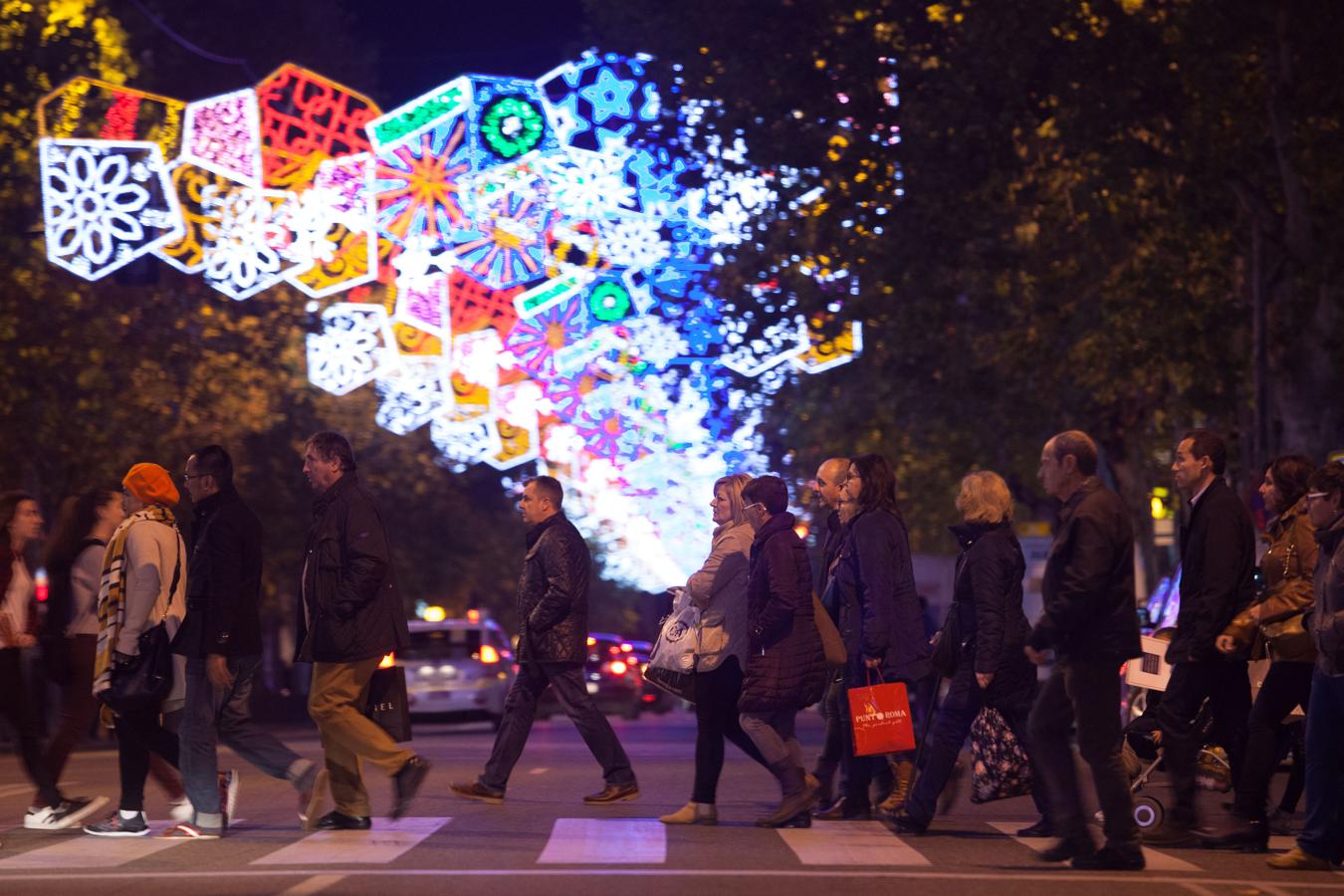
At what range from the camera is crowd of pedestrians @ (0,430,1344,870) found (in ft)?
31.8

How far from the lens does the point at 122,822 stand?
36.5 feet

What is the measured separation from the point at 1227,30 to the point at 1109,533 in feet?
52.6

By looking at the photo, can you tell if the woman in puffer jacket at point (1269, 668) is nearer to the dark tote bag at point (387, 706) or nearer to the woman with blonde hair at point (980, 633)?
the woman with blonde hair at point (980, 633)

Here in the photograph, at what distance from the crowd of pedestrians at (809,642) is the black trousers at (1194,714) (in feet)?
0.05

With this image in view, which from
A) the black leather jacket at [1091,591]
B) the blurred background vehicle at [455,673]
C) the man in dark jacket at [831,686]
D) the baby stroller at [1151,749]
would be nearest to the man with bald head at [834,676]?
the man in dark jacket at [831,686]

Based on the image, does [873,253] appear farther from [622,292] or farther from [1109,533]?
[1109,533]

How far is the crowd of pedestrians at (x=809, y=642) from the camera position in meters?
9.70

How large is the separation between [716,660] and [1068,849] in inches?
99.0

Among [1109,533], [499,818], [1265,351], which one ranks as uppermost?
[1265,351]

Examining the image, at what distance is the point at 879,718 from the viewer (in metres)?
11.6

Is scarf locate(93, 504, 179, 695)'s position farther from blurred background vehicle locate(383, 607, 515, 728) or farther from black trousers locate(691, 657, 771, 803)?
blurred background vehicle locate(383, 607, 515, 728)

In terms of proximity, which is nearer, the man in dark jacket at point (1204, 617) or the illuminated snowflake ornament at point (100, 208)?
the man in dark jacket at point (1204, 617)

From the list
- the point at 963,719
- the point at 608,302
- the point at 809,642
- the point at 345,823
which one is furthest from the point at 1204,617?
the point at 608,302

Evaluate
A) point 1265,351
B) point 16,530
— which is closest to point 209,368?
point 1265,351
